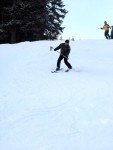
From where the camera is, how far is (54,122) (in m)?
8.94

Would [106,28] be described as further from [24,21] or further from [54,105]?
Answer: [54,105]

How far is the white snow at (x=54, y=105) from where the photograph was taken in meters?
7.90

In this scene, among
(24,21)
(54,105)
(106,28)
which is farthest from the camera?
(24,21)

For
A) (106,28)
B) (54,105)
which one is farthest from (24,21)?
(54,105)

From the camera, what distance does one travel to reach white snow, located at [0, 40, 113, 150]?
7.90 m

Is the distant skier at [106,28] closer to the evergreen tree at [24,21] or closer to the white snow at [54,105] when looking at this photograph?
the white snow at [54,105]

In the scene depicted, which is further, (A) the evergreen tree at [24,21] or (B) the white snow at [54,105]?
(A) the evergreen tree at [24,21]

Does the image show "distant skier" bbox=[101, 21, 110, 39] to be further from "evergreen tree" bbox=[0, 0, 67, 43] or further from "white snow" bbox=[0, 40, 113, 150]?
"evergreen tree" bbox=[0, 0, 67, 43]

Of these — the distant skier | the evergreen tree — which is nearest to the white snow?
the distant skier

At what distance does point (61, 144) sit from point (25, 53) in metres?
13.6

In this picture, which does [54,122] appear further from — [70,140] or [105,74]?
[105,74]

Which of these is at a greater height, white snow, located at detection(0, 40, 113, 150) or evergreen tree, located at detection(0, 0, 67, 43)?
evergreen tree, located at detection(0, 0, 67, 43)

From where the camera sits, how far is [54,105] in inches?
411

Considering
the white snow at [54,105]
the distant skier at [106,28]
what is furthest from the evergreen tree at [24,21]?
the white snow at [54,105]
